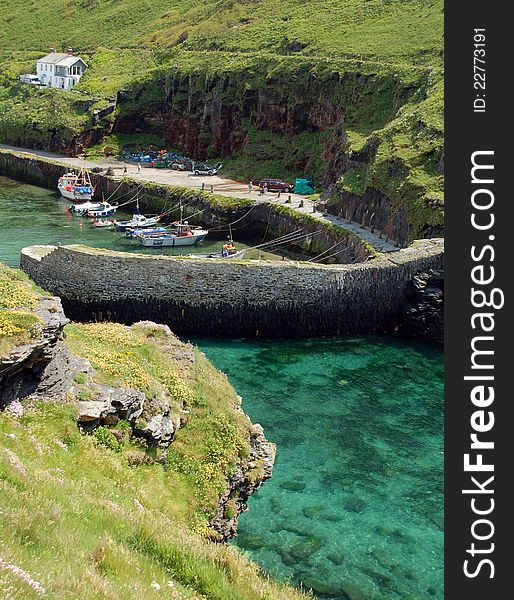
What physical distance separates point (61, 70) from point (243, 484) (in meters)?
124

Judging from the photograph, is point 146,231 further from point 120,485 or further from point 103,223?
point 120,485

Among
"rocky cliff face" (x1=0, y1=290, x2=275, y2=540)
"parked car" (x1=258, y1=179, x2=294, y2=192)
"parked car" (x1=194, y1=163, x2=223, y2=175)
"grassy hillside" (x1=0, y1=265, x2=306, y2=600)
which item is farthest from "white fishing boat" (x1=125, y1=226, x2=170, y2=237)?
"rocky cliff face" (x1=0, y1=290, x2=275, y2=540)

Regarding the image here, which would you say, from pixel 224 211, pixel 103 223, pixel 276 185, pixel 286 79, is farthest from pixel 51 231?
pixel 286 79

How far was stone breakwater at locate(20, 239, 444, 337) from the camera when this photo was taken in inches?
1805

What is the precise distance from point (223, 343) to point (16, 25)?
163629 millimetres

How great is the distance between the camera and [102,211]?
264 feet

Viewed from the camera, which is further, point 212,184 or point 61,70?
point 61,70

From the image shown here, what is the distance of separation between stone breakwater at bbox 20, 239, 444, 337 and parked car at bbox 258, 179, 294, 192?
3833cm

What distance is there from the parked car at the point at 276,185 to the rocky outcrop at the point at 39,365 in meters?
64.2

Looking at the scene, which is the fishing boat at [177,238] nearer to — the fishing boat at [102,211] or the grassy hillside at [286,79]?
the fishing boat at [102,211]

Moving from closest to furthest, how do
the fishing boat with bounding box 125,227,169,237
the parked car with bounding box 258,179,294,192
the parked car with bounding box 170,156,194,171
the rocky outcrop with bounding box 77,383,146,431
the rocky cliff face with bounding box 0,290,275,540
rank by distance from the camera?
the rocky cliff face with bounding box 0,290,275,540 → the rocky outcrop with bounding box 77,383,146,431 → the fishing boat with bounding box 125,227,169,237 → the parked car with bounding box 258,179,294,192 → the parked car with bounding box 170,156,194,171

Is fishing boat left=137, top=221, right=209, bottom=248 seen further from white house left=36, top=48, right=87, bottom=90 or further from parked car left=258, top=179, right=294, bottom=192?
white house left=36, top=48, right=87, bottom=90

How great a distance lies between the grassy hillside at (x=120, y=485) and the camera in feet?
38.1

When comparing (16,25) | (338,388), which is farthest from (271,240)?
(16,25)
